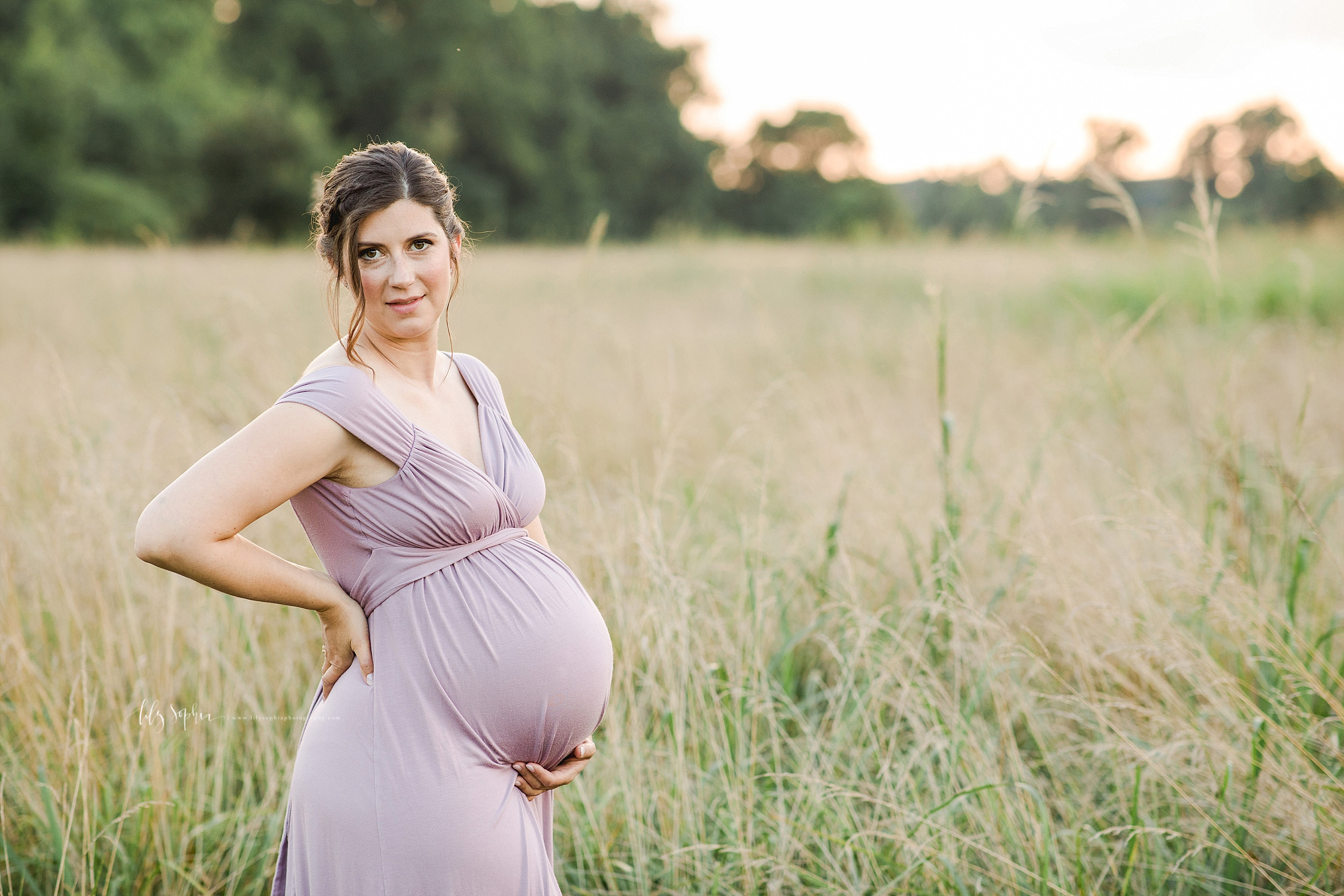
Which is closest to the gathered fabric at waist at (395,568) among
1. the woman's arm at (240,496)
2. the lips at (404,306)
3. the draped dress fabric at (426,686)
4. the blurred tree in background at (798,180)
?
the draped dress fabric at (426,686)

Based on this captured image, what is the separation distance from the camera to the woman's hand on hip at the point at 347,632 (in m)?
1.38

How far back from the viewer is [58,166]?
19812 mm

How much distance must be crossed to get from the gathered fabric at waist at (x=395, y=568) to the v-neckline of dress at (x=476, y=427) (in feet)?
0.49

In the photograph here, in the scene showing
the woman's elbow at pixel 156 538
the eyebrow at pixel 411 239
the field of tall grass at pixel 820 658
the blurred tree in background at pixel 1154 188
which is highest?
the blurred tree in background at pixel 1154 188

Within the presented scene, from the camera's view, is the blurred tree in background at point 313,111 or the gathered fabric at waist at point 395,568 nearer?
the gathered fabric at waist at point 395,568

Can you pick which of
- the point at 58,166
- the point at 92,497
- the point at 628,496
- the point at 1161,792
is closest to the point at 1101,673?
the point at 1161,792

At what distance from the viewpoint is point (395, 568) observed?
1.39 m

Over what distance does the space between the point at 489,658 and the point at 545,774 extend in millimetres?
262

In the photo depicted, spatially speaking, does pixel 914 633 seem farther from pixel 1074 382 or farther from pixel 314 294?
pixel 314 294

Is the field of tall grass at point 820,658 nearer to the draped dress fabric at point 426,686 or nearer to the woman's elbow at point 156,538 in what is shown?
the draped dress fabric at point 426,686

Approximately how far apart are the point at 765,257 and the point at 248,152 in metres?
18.5

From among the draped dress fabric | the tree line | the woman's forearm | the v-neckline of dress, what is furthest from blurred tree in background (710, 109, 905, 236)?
the woman's forearm

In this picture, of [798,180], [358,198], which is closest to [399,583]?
[358,198]

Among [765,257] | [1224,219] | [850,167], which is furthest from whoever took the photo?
[850,167]
